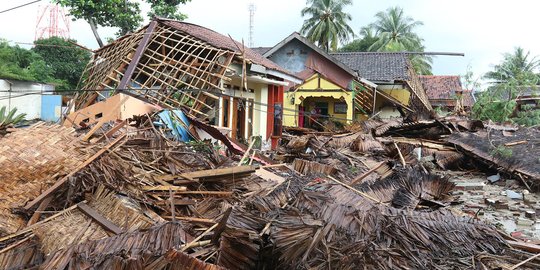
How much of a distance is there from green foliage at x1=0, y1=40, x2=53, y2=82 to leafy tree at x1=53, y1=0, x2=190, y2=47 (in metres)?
3.97

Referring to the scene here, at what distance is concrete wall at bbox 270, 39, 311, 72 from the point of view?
23.5 metres

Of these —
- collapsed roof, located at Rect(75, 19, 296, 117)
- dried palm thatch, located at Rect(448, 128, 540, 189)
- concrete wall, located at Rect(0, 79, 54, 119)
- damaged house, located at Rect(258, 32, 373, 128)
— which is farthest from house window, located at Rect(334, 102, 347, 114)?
concrete wall, located at Rect(0, 79, 54, 119)

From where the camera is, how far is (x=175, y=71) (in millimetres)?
12078

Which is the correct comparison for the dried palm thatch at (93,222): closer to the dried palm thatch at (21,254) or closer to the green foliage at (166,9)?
the dried palm thatch at (21,254)

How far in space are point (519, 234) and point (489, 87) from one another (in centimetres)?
1510

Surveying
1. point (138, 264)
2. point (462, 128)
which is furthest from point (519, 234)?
point (462, 128)

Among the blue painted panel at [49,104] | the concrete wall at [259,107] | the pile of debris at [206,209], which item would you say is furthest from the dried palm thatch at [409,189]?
the blue painted panel at [49,104]

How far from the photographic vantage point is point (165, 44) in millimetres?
12977

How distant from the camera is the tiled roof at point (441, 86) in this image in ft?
112

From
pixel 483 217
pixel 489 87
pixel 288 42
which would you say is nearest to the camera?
pixel 483 217

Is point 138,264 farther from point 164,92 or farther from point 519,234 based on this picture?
point 164,92

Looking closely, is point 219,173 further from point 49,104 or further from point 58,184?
point 49,104

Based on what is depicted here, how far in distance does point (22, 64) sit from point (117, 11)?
915 centimetres

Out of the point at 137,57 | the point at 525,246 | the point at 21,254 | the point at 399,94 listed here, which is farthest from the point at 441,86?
the point at 21,254
